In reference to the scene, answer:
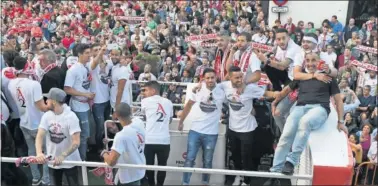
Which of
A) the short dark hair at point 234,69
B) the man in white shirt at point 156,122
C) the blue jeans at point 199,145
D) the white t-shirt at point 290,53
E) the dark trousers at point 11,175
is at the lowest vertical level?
the dark trousers at point 11,175

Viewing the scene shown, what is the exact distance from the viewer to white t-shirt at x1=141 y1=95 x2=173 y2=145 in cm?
614

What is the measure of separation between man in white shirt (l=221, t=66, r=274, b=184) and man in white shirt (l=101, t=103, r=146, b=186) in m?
1.66

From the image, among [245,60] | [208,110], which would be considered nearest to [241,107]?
[208,110]

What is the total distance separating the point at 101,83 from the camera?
24.0 feet

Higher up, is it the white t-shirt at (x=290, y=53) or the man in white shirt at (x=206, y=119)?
the white t-shirt at (x=290, y=53)

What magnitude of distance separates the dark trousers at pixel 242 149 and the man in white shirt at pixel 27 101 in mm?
2553

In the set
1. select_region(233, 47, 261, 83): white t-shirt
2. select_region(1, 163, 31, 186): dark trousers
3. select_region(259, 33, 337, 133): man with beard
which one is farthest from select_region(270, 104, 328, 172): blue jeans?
select_region(1, 163, 31, 186): dark trousers

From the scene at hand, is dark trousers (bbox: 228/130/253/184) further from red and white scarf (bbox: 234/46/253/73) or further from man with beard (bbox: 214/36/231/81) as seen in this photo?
man with beard (bbox: 214/36/231/81)

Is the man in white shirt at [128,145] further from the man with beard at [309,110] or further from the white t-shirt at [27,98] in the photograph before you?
the white t-shirt at [27,98]

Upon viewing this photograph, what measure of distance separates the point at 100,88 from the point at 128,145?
8.25 feet

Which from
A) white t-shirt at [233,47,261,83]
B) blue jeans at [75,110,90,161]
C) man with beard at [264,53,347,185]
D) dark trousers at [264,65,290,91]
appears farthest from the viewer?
dark trousers at [264,65,290,91]

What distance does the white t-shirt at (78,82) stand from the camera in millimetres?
6676

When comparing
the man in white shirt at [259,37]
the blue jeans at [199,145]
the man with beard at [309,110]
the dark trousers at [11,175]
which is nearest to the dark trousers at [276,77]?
the blue jeans at [199,145]

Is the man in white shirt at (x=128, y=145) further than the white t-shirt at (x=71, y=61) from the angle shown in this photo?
No
